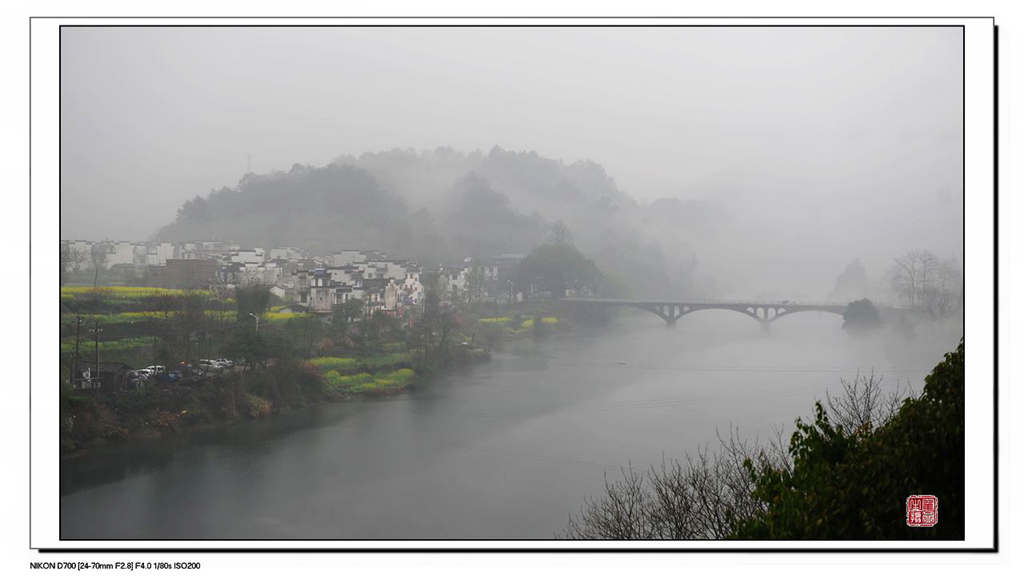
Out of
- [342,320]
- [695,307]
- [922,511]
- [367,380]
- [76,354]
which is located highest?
[695,307]

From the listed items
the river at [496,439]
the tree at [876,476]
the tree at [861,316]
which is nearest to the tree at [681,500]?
the river at [496,439]

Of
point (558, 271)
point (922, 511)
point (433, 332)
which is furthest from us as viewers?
point (558, 271)

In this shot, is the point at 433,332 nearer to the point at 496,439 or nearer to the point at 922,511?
the point at 496,439

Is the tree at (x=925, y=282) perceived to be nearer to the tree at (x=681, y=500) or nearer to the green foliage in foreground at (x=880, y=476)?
the tree at (x=681, y=500)

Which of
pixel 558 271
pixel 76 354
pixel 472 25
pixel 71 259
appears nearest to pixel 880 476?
pixel 472 25
